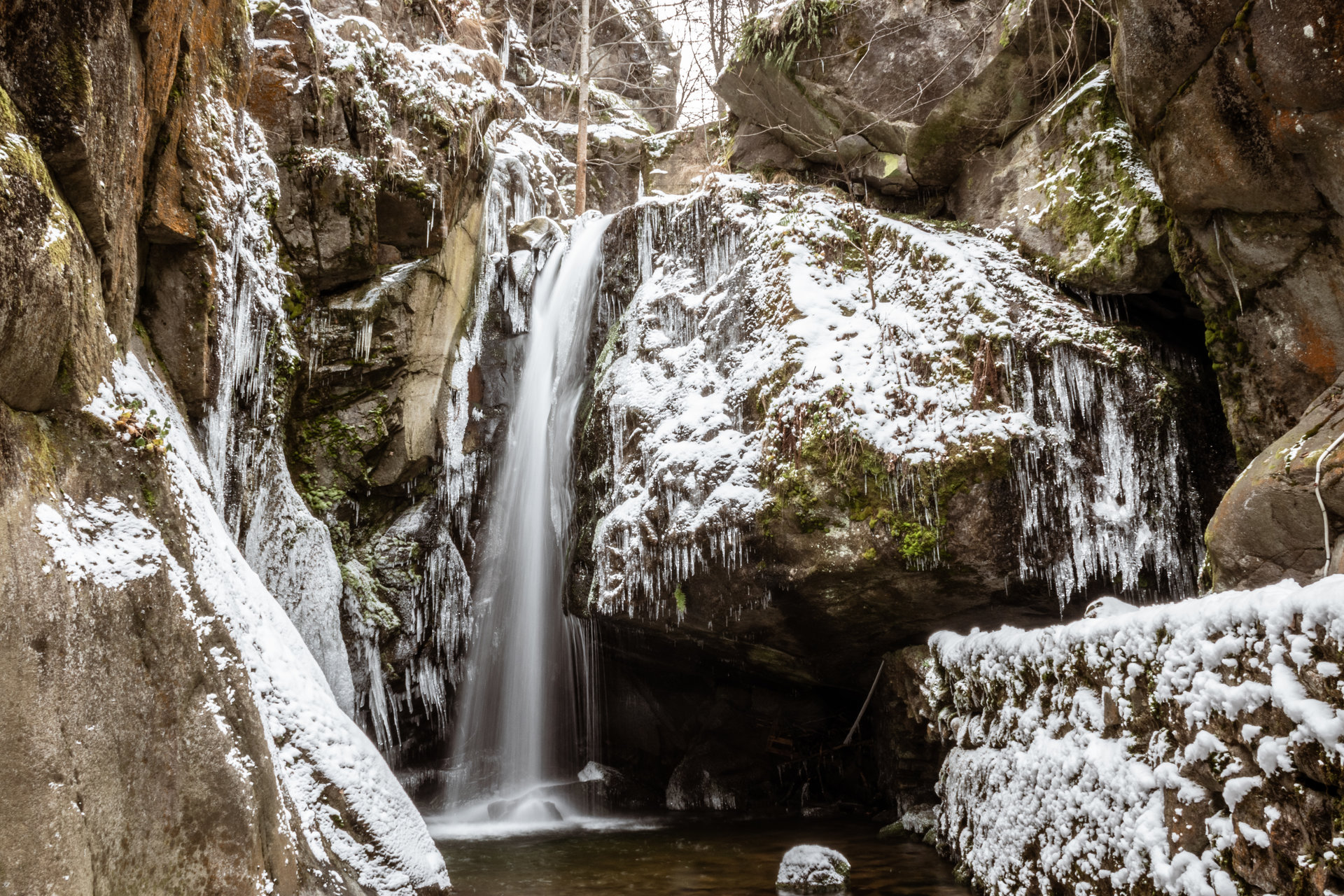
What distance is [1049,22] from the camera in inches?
343

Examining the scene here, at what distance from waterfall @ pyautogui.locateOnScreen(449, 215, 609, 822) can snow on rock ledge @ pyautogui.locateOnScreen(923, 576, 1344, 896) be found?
7.20 m

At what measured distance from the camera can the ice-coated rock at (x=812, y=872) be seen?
616cm

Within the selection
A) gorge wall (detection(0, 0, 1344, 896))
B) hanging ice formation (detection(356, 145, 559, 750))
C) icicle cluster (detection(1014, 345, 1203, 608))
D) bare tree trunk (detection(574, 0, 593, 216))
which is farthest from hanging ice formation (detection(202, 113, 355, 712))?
bare tree trunk (detection(574, 0, 593, 216))

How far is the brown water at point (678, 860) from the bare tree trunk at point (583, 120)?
11.8 metres

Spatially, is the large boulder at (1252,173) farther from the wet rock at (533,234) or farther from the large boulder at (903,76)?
the wet rock at (533,234)

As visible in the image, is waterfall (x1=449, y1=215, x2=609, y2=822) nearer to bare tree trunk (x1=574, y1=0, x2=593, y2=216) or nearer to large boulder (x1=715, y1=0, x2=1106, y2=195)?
large boulder (x1=715, y1=0, x2=1106, y2=195)

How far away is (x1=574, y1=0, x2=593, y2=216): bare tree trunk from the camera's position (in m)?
16.7

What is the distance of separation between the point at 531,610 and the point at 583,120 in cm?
1083

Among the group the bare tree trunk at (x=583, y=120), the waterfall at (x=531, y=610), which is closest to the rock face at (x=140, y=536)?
the waterfall at (x=531, y=610)

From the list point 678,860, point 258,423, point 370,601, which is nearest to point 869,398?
point 678,860

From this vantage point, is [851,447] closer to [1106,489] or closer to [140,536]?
[1106,489]

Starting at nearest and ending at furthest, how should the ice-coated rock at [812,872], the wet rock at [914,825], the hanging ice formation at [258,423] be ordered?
the ice-coated rock at [812,872], the hanging ice formation at [258,423], the wet rock at [914,825]

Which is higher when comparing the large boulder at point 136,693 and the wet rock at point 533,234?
the wet rock at point 533,234

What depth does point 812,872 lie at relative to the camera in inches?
246
